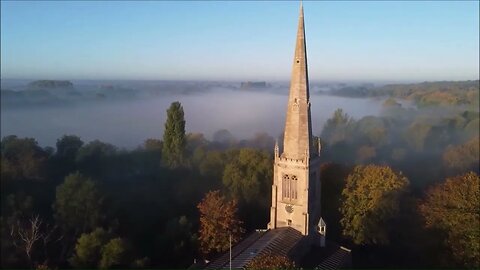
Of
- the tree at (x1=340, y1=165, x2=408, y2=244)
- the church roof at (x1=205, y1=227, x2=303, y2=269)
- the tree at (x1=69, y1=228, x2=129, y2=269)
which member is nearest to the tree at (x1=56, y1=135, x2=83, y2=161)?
the tree at (x1=69, y1=228, x2=129, y2=269)

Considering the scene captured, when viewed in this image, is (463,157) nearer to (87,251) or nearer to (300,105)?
(300,105)

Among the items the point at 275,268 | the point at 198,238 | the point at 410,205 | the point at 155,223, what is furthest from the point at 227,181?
the point at 275,268

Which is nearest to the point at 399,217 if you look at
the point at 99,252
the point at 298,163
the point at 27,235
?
the point at 298,163

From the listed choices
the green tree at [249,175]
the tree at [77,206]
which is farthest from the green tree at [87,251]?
the green tree at [249,175]

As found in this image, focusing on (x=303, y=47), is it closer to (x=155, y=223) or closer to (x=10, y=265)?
(x=155, y=223)

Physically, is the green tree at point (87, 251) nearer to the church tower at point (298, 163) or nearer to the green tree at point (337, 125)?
the church tower at point (298, 163)

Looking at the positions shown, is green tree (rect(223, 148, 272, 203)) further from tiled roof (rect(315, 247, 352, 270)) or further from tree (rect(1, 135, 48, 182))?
tree (rect(1, 135, 48, 182))
